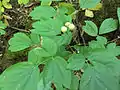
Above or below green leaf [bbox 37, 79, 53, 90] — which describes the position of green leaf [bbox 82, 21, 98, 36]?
above

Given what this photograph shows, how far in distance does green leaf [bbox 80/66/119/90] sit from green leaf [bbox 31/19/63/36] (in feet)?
1.06

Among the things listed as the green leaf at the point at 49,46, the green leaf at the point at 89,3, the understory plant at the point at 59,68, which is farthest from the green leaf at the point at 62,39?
the green leaf at the point at 89,3

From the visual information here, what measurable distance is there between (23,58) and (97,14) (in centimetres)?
73

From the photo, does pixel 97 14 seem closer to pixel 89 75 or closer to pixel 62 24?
pixel 62 24

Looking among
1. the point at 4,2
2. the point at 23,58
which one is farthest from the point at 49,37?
the point at 4,2

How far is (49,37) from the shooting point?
1.37 metres

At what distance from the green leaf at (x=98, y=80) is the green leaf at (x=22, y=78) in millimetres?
256

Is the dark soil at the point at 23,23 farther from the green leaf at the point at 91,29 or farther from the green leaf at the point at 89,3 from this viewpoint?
the green leaf at the point at 89,3

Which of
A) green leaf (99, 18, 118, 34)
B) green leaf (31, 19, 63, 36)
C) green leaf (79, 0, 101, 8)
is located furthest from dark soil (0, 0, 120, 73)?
green leaf (31, 19, 63, 36)

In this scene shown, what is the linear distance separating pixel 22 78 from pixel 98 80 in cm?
39

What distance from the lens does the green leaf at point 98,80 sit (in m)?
1.17

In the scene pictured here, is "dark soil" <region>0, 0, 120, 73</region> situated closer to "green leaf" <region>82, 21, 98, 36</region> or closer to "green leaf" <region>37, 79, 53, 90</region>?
"green leaf" <region>82, 21, 98, 36</region>

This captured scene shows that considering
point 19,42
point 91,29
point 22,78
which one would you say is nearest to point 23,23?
point 19,42

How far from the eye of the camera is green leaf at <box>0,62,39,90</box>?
124 cm
